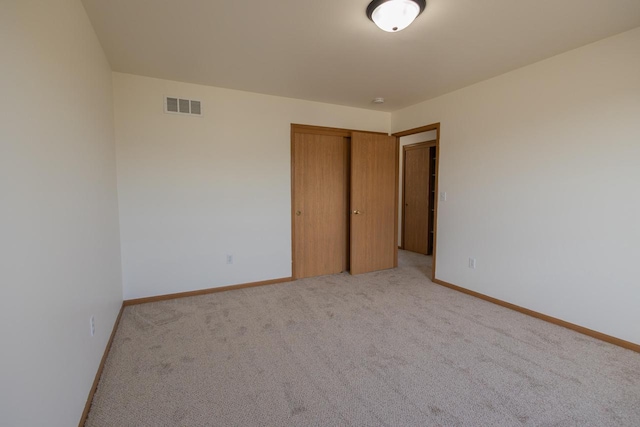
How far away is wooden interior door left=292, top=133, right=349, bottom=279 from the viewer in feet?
13.2

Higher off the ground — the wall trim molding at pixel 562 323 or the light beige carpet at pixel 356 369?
the wall trim molding at pixel 562 323

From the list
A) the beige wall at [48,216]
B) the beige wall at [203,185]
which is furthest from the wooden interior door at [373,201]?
the beige wall at [48,216]

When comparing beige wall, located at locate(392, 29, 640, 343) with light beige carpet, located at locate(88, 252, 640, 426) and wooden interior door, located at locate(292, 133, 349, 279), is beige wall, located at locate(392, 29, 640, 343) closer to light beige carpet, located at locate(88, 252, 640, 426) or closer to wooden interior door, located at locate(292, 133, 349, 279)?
light beige carpet, located at locate(88, 252, 640, 426)

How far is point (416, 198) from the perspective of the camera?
5.77 m

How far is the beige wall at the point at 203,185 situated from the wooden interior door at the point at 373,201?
79 centimetres

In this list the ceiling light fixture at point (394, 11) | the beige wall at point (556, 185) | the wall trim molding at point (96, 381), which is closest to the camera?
the wall trim molding at point (96, 381)

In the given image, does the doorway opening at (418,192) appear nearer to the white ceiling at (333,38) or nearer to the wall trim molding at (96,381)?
the white ceiling at (333,38)

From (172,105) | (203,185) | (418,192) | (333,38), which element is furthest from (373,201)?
(172,105)

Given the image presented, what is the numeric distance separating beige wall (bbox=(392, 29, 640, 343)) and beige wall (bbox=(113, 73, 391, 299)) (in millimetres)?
2103

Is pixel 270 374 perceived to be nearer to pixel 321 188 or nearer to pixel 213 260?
pixel 213 260

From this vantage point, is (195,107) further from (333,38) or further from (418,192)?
(418,192)

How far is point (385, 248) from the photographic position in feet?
15.0

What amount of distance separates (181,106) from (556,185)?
3858 mm

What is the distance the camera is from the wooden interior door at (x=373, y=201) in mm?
4227
